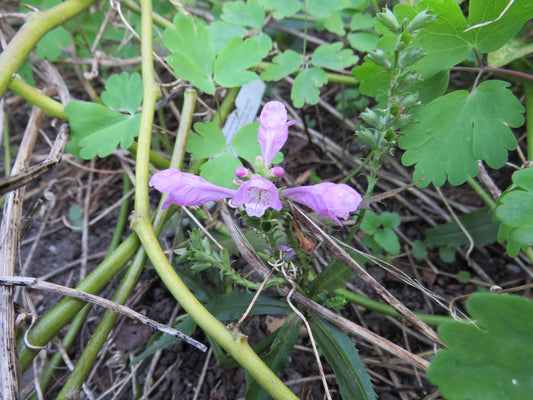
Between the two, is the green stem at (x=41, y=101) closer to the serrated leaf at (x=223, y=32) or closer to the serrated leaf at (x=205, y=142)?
the serrated leaf at (x=205, y=142)

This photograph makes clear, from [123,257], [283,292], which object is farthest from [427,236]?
[123,257]

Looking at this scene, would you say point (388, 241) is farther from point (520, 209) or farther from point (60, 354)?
point (60, 354)

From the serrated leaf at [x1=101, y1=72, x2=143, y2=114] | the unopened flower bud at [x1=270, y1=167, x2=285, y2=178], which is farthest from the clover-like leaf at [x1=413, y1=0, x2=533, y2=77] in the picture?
the serrated leaf at [x1=101, y1=72, x2=143, y2=114]

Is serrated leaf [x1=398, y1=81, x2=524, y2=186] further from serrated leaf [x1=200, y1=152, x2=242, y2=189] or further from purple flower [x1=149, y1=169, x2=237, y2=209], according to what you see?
purple flower [x1=149, y1=169, x2=237, y2=209]

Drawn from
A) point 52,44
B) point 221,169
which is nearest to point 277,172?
point 221,169

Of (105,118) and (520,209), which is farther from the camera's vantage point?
(105,118)

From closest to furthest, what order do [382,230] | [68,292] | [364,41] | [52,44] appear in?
[68,292], [382,230], [364,41], [52,44]
